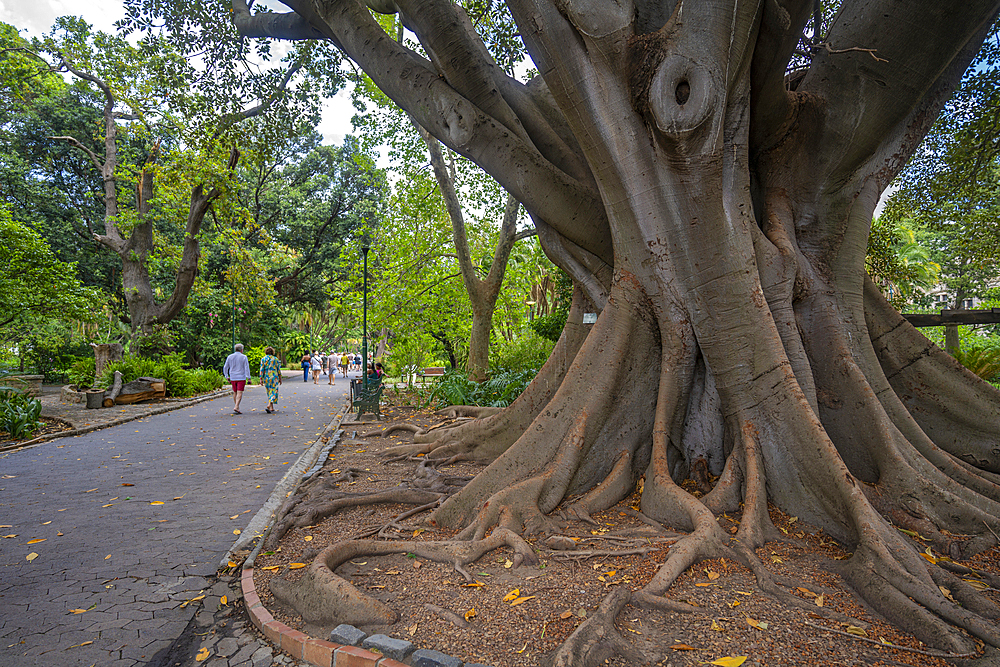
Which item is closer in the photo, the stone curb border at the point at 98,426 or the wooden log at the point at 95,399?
the stone curb border at the point at 98,426

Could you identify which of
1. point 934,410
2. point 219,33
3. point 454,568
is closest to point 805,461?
point 934,410

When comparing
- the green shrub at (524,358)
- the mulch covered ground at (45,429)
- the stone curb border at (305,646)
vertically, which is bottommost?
the mulch covered ground at (45,429)

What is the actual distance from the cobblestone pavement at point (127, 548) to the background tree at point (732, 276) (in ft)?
2.31

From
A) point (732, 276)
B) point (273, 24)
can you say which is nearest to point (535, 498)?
point (732, 276)

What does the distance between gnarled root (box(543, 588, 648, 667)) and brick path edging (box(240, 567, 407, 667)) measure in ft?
2.67

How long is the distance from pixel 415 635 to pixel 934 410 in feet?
18.1

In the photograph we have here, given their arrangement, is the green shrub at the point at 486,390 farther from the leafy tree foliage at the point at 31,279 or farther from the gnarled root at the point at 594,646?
the leafy tree foliage at the point at 31,279

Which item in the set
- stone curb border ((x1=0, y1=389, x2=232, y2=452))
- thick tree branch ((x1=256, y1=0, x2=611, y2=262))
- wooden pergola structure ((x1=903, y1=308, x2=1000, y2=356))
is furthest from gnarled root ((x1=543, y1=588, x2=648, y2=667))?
stone curb border ((x1=0, y1=389, x2=232, y2=452))

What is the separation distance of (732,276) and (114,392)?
17.6 metres

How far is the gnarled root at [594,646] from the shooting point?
2.46 m

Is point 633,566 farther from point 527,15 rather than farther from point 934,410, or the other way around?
point 527,15

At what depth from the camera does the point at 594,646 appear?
100 inches

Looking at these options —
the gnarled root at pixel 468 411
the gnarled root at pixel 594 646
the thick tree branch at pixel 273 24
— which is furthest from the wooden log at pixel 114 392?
the gnarled root at pixel 594 646

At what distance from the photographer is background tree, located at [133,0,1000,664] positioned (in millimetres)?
A: 3801
